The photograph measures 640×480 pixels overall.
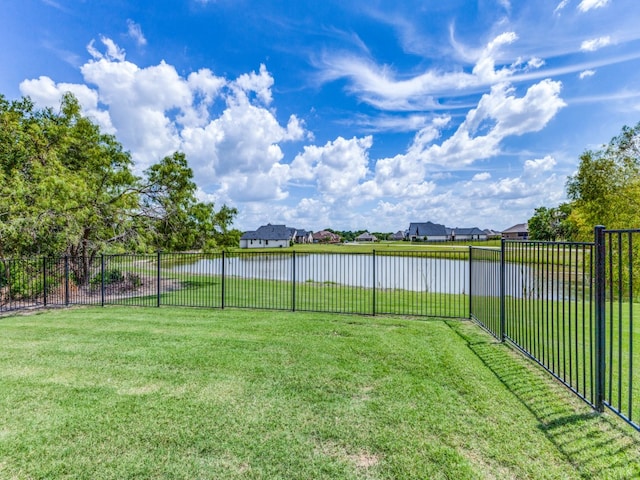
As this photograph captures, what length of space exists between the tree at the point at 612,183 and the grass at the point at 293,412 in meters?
11.2

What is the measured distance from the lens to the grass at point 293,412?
241 cm

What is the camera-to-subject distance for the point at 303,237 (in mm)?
86000

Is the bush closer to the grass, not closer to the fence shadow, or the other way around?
the grass

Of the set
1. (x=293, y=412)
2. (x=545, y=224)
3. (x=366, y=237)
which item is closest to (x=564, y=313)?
(x=293, y=412)

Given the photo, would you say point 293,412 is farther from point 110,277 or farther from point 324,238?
point 324,238

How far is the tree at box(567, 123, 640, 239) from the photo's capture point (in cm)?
1172

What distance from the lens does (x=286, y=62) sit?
45.6 feet

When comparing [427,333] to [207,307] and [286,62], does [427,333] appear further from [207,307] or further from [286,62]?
[286,62]

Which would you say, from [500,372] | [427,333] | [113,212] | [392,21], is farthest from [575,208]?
[113,212]

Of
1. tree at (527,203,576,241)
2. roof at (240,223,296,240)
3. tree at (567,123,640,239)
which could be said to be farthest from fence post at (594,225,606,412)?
roof at (240,223,296,240)

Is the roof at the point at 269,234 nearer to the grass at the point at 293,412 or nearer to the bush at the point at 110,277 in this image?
the bush at the point at 110,277

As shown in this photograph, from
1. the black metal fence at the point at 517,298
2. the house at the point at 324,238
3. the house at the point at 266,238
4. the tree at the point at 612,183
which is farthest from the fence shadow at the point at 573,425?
the house at the point at 324,238

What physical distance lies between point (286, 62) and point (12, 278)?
13.0 meters

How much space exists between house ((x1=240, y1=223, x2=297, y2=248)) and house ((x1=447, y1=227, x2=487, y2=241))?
50.0 metres
